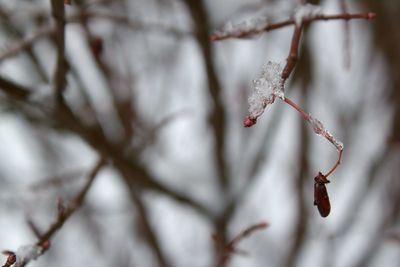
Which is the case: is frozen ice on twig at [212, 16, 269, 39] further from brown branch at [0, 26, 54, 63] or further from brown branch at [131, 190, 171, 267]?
brown branch at [131, 190, 171, 267]

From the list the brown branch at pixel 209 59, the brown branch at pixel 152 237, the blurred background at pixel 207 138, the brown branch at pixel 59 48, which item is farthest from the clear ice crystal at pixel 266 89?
the brown branch at pixel 152 237

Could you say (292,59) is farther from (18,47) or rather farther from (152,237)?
(152,237)

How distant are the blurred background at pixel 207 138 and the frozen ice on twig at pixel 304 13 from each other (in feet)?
1.82

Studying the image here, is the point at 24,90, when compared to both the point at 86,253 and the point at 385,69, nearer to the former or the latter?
the point at 385,69

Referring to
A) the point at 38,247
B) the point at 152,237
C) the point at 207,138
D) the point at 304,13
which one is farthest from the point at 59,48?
the point at 207,138

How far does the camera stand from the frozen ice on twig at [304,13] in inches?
31.8

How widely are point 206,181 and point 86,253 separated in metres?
1.08

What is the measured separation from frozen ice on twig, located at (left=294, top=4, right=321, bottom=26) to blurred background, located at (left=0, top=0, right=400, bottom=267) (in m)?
0.55

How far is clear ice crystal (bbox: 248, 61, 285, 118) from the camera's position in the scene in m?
0.62

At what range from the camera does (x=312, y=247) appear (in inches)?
97.1

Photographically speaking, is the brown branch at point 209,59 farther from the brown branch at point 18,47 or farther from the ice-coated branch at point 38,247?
the ice-coated branch at point 38,247

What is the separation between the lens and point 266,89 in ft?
2.11

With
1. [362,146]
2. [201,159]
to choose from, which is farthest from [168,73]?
[362,146]

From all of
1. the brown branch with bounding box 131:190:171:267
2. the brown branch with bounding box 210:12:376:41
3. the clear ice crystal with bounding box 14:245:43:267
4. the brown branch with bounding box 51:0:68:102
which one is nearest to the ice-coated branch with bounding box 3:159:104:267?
the clear ice crystal with bounding box 14:245:43:267
